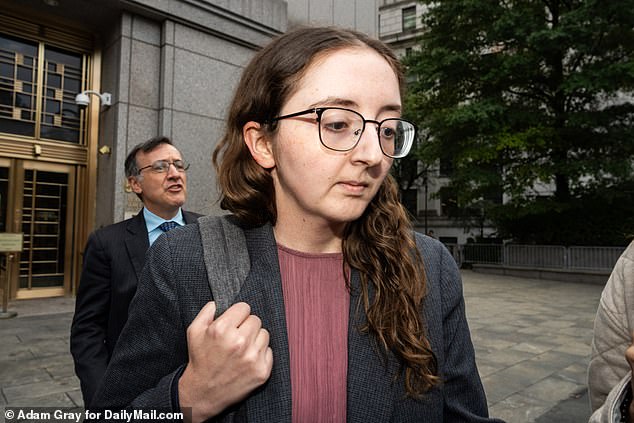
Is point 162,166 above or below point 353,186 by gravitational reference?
above

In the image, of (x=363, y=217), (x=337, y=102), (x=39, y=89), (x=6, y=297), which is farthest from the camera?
(x=39, y=89)

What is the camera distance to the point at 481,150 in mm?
15586

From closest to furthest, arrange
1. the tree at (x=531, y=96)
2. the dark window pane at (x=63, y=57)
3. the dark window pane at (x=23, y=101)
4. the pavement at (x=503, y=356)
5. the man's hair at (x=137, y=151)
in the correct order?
1. the man's hair at (x=137, y=151)
2. the pavement at (x=503, y=356)
3. the dark window pane at (x=23, y=101)
4. the dark window pane at (x=63, y=57)
5. the tree at (x=531, y=96)

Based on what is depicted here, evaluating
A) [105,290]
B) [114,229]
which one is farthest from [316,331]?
[114,229]

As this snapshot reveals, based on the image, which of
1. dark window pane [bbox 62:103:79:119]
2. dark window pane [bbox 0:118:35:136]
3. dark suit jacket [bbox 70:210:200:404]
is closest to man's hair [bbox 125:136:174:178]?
dark suit jacket [bbox 70:210:200:404]

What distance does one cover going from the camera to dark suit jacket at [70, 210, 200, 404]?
233 centimetres

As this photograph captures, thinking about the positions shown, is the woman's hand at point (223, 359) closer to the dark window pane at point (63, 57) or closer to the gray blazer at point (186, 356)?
the gray blazer at point (186, 356)

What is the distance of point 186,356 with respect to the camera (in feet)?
4.05

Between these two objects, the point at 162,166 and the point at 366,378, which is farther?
the point at 162,166

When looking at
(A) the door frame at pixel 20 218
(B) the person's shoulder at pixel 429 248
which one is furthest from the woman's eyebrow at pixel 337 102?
(A) the door frame at pixel 20 218

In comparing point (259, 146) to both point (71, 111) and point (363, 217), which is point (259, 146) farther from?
point (71, 111)

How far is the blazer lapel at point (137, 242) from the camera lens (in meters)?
2.51

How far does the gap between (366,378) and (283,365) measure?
0.24m

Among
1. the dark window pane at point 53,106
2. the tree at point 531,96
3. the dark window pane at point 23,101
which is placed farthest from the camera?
the tree at point 531,96
